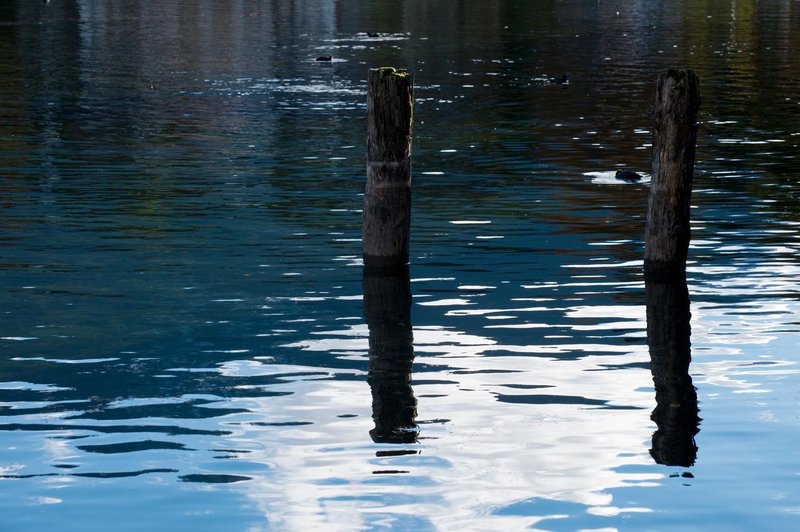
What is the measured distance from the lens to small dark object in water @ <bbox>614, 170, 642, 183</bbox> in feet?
85.6

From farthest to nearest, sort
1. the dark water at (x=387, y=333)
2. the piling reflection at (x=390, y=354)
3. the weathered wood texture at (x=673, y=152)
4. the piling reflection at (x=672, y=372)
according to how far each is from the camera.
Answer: the weathered wood texture at (x=673, y=152)
the piling reflection at (x=390, y=354)
the piling reflection at (x=672, y=372)
the dark water at (x=387, y=333)

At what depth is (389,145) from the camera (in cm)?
1709

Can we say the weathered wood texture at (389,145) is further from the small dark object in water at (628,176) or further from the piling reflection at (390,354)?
the small dark object in water at (628,176)

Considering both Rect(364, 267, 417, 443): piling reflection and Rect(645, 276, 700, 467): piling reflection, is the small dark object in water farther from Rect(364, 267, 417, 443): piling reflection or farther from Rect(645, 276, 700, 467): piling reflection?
Rect(364, 267, 417, 443): piling reflection

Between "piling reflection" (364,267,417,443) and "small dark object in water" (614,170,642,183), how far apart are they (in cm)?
888

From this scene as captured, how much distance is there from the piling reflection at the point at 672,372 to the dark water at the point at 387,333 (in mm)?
42

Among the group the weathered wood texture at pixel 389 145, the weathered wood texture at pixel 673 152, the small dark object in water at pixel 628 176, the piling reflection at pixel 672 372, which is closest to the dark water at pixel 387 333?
the piling reflection at pixel 672 372

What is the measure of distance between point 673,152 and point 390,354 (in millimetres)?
4579

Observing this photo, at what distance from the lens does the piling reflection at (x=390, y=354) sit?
12.5 m

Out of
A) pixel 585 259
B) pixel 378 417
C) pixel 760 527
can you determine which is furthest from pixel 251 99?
pixel 760 527

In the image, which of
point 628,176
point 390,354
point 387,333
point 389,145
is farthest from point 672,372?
point 628,176

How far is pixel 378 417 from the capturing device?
503 inches

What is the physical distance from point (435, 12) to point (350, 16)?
22.7 ft

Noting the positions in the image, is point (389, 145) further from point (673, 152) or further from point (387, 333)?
point (673, 152)
